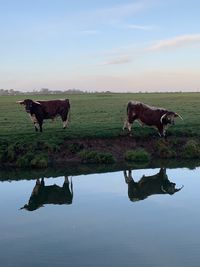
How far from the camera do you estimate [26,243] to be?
998cm

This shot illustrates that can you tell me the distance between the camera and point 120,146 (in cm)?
2108

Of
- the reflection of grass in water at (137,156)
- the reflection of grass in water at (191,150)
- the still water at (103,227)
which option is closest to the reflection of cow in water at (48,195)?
the still water at (103,227)

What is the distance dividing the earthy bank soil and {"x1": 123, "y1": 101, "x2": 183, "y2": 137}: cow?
731 mm

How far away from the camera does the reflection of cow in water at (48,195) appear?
556 inches

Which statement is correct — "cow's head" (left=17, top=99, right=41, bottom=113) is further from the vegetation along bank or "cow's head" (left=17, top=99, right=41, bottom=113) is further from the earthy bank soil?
the earthy bank soil

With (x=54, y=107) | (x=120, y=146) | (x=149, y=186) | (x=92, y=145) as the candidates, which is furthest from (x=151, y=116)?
(x=149, y=186)

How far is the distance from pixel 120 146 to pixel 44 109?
4.49 metres

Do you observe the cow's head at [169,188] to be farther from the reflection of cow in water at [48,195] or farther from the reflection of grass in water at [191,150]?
the reflection of grass in water at [191,150]

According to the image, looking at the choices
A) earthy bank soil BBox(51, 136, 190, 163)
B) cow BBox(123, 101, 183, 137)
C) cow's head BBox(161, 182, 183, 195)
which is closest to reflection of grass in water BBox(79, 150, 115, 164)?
earthy bank soil BBox(51, 136, 190, 163)

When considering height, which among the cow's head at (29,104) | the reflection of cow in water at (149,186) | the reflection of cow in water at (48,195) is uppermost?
the cow's head at (29,104)

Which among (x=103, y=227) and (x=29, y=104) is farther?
(x=29, y=104)

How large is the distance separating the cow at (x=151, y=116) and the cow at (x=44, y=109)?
3335 mm

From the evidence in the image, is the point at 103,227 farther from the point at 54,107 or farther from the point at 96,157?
the point at 54,107

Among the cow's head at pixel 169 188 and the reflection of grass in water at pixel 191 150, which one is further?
the reflection of grass in water at pixel 191 150
